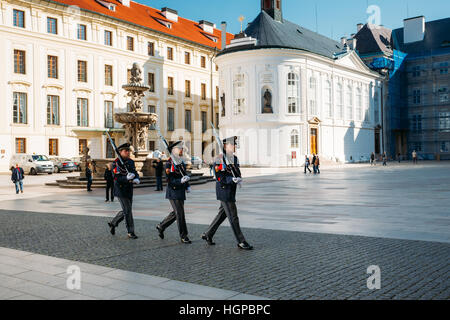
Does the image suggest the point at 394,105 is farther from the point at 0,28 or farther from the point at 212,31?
the point at 0,28

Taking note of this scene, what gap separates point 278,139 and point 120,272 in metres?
42.9

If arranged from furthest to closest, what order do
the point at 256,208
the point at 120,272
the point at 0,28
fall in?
the point at 0,28 < the point at 256,208 < the point at 120,272

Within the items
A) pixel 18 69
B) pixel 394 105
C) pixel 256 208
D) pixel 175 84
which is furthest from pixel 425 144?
pixel 256 208

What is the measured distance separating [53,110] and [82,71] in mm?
5066

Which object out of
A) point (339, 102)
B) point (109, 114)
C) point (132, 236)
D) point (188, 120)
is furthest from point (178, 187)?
point (339, 102)

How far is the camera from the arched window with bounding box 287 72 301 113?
49.1 metres

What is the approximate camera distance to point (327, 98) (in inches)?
2140

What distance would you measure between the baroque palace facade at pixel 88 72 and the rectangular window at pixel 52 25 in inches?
3.5

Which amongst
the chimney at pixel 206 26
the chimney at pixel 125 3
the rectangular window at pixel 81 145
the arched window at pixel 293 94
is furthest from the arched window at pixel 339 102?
the rectangular window at pixel 81 145

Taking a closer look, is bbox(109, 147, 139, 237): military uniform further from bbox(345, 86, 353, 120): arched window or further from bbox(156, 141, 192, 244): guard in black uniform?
bbox(345, 86, 353, 120): arched window

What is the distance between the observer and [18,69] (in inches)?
1603

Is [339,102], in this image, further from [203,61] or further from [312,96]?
[203,61]

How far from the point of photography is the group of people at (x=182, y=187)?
7754 millimetres

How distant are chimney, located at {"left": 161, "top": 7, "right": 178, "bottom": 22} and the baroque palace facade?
0.45 feet
